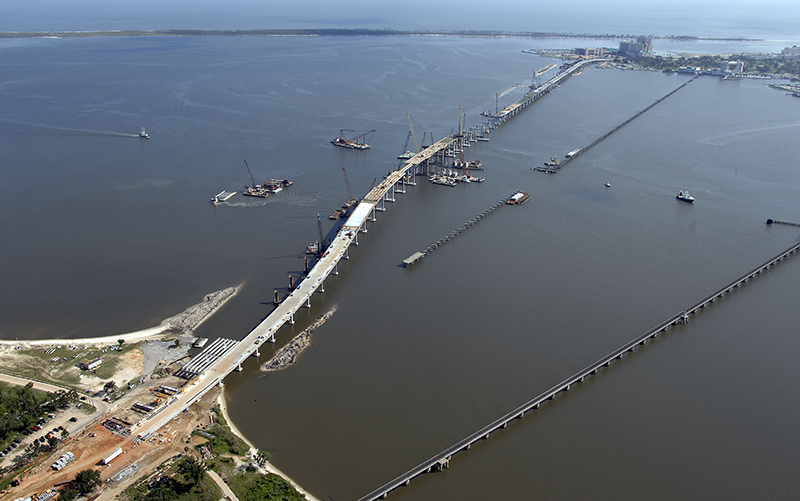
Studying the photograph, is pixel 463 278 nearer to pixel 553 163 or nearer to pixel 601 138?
pixel 553 163

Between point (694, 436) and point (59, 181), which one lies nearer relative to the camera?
point (694, 436)

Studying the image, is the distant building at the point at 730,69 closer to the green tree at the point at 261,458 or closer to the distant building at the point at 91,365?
the green tree at the point at 261,458

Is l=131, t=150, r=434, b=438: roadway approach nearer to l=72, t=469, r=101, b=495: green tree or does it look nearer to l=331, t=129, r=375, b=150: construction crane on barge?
l=72, t=469, r=101, b=495: green tree

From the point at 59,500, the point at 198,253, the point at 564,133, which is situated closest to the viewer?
the point at 59,500

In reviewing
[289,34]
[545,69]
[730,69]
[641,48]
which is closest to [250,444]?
[545,69]

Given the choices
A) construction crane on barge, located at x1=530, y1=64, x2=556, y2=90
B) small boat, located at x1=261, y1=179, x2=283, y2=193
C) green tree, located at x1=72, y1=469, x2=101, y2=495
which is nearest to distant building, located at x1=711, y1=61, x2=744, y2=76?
construction crane on barge, located at x1=530, y1=64, x2=556, y2=90

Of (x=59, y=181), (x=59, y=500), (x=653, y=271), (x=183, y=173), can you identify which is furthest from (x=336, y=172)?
(x=59, y=500)

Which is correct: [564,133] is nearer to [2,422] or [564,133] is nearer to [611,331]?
[611,331]
